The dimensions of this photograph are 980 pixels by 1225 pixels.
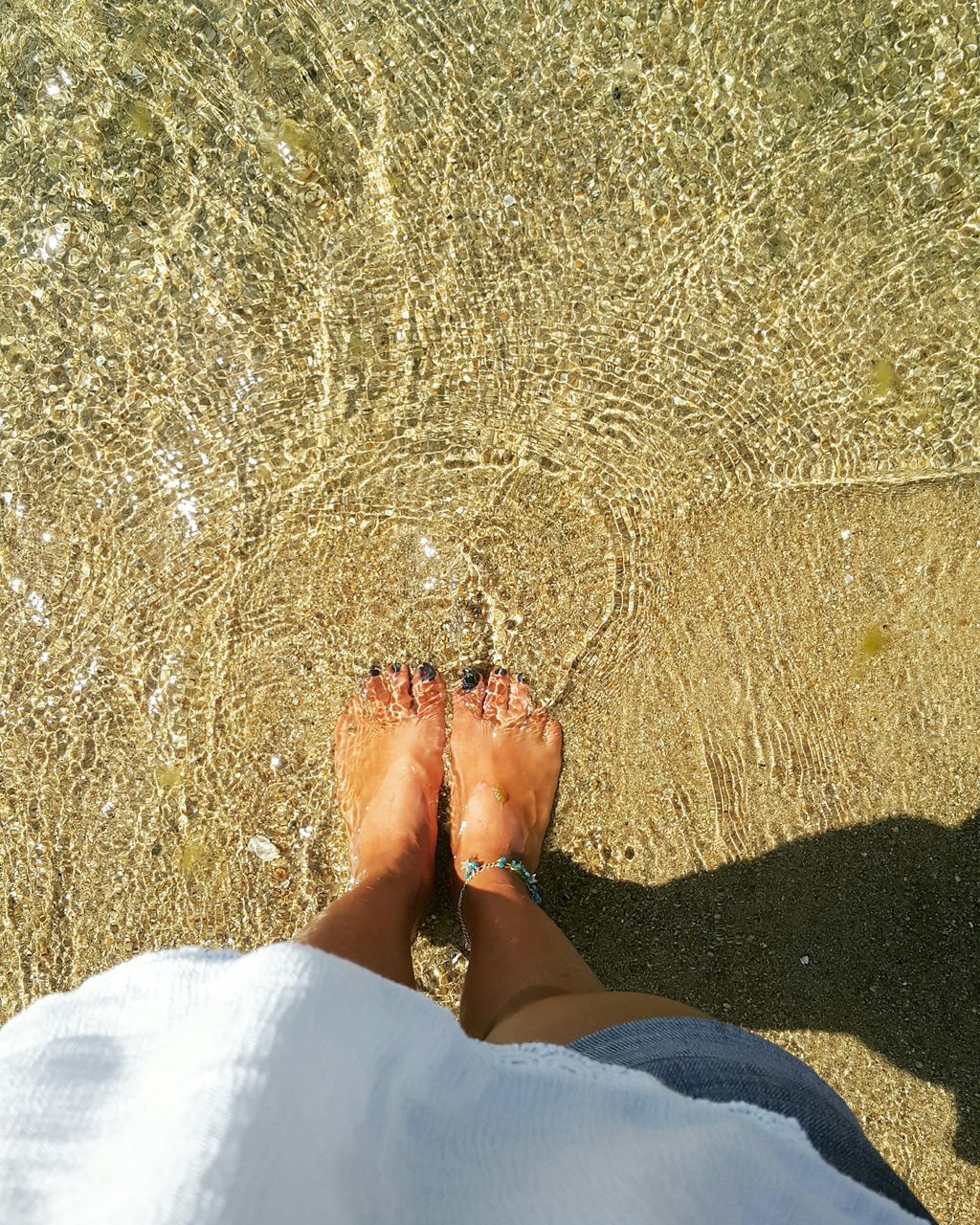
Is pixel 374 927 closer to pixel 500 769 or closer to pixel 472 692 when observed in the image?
Answer: pixel 500 769

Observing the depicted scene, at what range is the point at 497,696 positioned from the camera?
2533mm

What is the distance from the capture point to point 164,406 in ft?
8.13

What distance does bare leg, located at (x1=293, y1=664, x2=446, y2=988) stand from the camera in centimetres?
227

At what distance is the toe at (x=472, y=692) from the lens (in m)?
2.54

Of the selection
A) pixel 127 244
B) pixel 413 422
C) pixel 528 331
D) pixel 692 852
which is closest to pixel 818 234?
pixel 528 331

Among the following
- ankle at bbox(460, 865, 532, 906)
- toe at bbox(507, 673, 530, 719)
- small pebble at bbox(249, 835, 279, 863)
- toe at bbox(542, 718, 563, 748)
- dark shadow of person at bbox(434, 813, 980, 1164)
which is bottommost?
dark shadow of person at bbox(434, 813, 980, 1164)

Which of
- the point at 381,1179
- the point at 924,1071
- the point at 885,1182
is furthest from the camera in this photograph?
the point at 924,1071

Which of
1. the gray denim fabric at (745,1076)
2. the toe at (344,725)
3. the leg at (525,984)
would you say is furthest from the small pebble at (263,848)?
the gray denim fabric at (745,1076)

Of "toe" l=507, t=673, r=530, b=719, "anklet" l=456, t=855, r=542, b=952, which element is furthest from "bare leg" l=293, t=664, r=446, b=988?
"toe" l=507, t=673, r=530, b=719

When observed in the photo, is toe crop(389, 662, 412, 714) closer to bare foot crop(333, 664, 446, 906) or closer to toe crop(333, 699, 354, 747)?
bare foot crop(333, 664, 446, 906)

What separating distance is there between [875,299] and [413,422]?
4.60 ft

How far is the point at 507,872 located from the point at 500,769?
294mm

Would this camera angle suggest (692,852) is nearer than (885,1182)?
No

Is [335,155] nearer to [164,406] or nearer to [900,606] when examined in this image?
[164,406]
